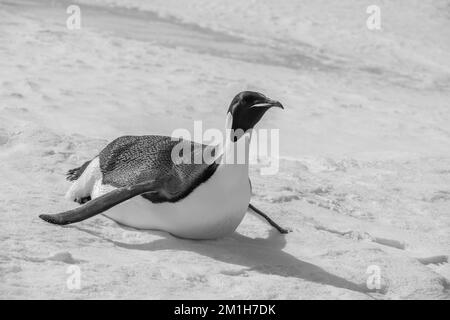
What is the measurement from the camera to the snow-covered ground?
3197mm

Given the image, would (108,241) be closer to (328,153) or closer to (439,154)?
(328,153)

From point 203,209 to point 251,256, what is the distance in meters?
0.33

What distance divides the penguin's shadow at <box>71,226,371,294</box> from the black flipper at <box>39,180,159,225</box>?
0.11m

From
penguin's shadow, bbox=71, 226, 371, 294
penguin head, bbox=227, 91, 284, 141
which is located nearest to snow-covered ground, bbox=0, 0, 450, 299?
penguin's shadow, bbox=71, 226, 371, 294

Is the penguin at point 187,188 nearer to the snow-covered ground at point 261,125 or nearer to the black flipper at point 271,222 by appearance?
the snow-covered ground at point 261,125

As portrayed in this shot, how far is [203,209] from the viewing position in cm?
334

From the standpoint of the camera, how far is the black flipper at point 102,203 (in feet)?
11.2

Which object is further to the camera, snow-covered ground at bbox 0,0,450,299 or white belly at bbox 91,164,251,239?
white belly at bbox 91,164,251,239

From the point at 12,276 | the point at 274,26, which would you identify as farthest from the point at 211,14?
the point at 12,276
